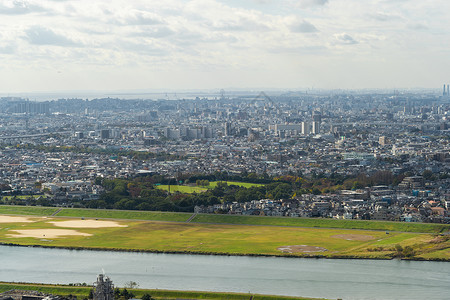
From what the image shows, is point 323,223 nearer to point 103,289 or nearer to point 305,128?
point 103,289

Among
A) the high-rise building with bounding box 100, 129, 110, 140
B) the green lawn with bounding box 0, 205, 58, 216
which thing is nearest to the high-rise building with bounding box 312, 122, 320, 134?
the high-rise building with bounding box 100, 129, 110, 140

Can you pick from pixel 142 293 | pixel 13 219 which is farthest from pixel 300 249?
pixel 13 219

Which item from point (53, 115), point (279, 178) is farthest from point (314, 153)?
point (53, 115)

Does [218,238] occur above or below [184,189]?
below

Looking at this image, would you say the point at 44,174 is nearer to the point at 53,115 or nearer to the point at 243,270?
the point at 243,270

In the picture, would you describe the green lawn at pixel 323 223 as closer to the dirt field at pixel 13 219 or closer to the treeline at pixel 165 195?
the treeline at pixel 165 195

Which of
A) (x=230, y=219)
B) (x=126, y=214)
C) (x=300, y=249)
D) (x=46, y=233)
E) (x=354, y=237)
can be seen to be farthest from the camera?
(x=126, y=214)

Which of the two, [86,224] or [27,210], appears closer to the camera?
[86,224]
